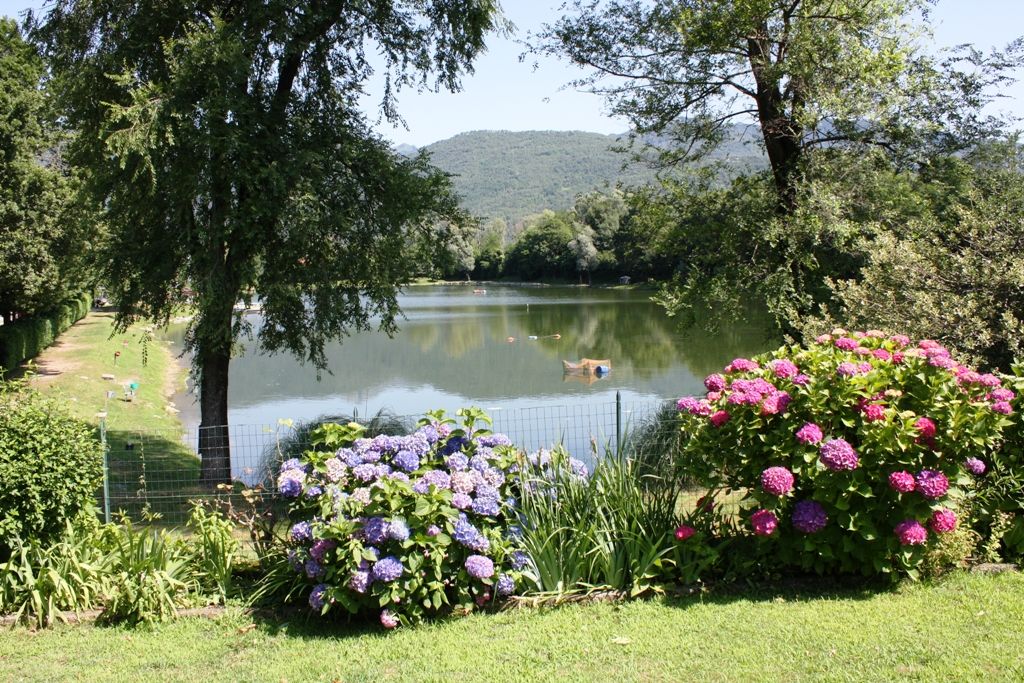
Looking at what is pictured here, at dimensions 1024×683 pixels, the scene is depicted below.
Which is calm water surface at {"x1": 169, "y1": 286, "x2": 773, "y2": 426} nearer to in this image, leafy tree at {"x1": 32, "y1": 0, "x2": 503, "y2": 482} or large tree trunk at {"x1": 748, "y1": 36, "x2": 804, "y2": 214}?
leafy tree at {"x1": 32, "y1": 0, "x2": 503, "y2": 482}

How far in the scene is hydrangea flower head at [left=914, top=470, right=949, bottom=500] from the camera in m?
4.88

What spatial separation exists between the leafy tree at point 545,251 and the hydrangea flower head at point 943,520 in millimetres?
88637

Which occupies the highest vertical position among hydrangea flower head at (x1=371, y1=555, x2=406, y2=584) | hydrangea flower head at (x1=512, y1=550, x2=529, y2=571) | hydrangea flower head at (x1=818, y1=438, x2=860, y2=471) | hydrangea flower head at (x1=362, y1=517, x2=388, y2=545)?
hydrangea flower head at (x1=818, y1=438, x2=860, y2=471)

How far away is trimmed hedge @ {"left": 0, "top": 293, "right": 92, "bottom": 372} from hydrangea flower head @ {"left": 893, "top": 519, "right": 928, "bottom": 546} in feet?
55.8

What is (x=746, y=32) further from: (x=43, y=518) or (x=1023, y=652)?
(x=43, y=518)

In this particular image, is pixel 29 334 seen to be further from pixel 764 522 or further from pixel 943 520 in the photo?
pixel 943 520

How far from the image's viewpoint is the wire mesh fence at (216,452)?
696 centimetres

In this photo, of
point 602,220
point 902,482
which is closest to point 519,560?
A: point 902,482

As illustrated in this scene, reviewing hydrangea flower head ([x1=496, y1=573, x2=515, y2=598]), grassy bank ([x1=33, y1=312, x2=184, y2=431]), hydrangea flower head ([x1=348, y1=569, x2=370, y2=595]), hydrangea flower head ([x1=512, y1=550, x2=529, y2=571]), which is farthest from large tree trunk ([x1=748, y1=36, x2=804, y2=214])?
grassy bank ([x1=33, y1=312, x2=184, y2=431])

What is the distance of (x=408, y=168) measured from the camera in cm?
1236

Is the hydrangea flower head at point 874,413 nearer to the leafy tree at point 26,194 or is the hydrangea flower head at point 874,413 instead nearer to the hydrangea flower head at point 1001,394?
the hydrangea flower head at point 1001,394

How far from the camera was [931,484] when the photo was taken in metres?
4.89

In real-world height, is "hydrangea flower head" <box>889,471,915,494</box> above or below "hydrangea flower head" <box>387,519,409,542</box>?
above

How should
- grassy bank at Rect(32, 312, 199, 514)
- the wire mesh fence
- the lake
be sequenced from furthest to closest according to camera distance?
the lake
grassy bank at Rect(32, 312, 199, 514)
the wire mesh fence
